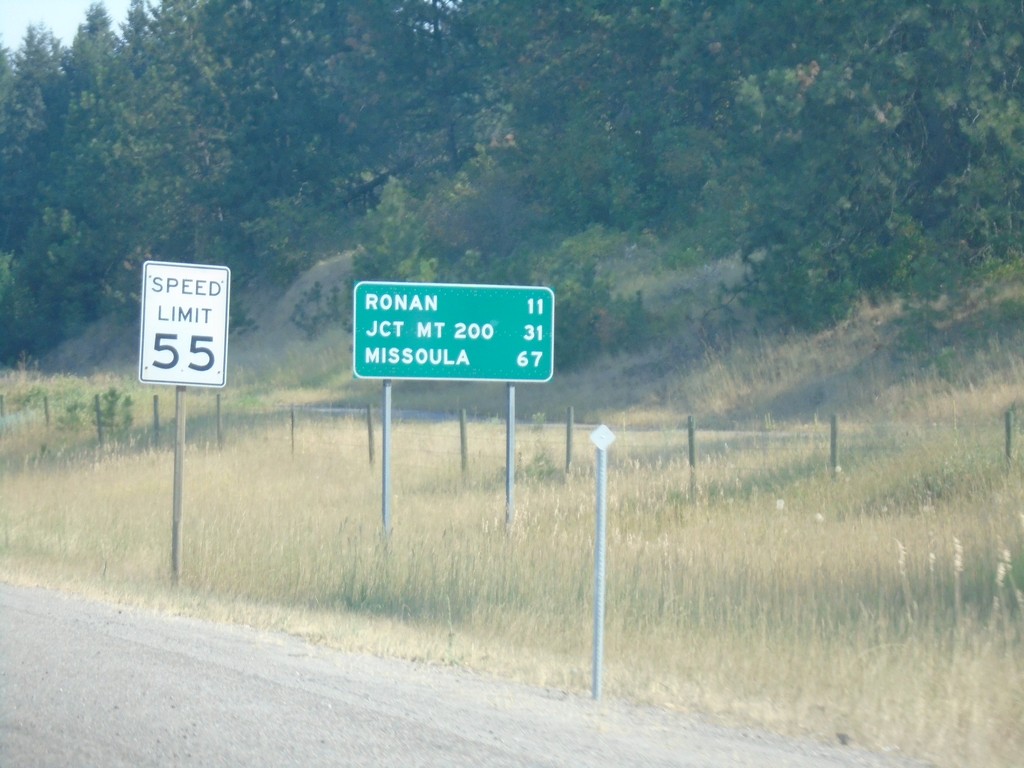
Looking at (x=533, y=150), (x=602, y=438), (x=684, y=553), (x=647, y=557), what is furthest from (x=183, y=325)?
(x=533, y=150)

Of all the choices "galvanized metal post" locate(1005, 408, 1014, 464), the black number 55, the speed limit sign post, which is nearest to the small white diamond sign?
the speed limit sign post

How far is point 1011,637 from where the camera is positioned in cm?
876

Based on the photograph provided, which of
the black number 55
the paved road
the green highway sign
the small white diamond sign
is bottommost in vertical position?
the paved road

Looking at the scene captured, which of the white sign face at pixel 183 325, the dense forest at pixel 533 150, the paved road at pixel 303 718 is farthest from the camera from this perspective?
the dense forest at pixel 533 150

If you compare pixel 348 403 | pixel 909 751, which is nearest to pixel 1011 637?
pixel 909 751

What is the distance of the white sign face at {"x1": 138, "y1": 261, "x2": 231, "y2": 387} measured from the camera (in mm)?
12070

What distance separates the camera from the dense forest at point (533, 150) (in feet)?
101

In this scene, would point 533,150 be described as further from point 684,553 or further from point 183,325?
point 183,325

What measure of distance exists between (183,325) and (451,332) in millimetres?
3352

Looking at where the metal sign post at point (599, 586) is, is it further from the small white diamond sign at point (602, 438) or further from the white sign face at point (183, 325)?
the white sign face at point (183, 325)

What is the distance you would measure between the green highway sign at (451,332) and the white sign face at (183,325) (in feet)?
7.49

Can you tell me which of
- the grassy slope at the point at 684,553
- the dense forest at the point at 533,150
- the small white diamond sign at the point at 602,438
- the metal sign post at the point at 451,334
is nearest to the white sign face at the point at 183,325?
the grassy slope at the point at 684,553

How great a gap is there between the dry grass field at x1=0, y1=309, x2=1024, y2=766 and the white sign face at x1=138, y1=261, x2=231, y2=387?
2.02 meters

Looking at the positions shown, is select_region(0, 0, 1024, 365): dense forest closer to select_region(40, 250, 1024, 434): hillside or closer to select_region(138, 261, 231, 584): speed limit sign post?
select_region(40, 250, 1024, 434): hillside
